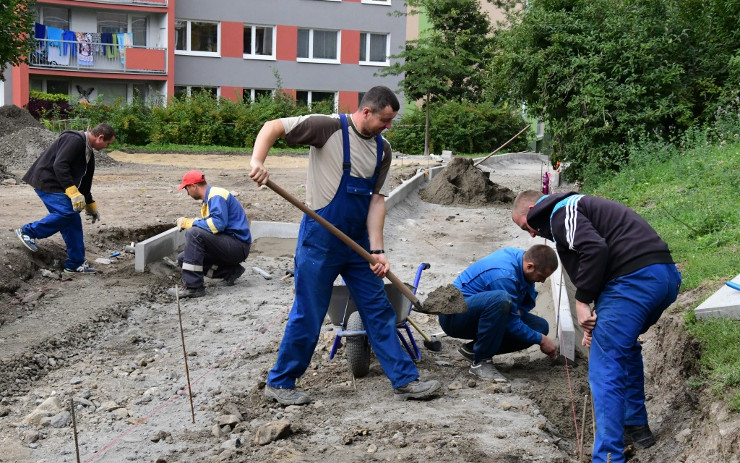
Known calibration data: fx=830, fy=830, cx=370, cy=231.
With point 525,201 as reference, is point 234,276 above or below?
below

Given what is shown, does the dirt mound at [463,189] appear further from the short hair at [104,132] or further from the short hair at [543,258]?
the short hair at [543,258]

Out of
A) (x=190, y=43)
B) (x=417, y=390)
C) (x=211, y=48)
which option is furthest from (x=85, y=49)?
(x=417, y=390)

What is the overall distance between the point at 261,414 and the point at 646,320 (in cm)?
253

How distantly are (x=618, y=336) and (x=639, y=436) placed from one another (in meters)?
0.88

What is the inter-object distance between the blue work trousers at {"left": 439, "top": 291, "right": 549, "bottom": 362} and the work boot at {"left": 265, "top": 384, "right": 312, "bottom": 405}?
130cm

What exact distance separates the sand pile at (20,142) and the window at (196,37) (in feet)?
46.2

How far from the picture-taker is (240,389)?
6.16 meters

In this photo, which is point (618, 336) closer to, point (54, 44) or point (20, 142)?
point (20, 142)

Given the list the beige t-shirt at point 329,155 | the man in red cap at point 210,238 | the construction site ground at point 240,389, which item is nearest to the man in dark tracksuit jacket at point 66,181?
the construction site ground at point 240,389

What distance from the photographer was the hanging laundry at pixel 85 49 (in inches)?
1360

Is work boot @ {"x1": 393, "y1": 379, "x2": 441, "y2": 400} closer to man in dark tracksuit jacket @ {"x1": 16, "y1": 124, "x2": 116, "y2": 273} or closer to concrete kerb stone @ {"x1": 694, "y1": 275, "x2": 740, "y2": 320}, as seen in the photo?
concrete kerb stone @ {"x1": 694, "y1": 275, "x2": 740, "y2": 320}

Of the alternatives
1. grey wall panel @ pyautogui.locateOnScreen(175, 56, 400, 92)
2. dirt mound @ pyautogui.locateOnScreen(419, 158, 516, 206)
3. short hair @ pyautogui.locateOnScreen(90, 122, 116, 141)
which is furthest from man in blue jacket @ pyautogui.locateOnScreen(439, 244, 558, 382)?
grey wall panel @ pyautogui.locateOnScreen(175, 56, 400, 92)

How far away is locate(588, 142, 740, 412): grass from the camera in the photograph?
17.7 feet

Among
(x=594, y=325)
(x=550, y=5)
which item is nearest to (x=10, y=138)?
(x=550, y=5)
